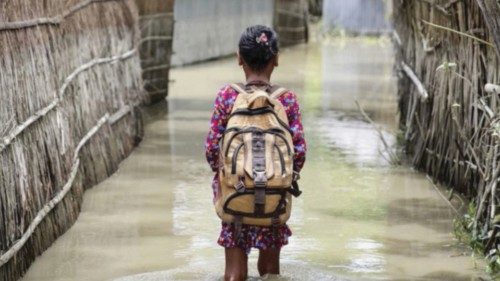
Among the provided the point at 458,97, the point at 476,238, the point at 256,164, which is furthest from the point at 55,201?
the point at 458,97

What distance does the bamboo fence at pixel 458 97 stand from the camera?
257 inches

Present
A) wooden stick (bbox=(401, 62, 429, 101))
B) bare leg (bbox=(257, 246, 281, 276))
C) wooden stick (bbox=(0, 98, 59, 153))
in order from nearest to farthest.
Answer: bare leg (bbox=(257, 246, 281, 276)) → wooden stick (bbox=(0, 98, 59, 153)) → wooden stick (bbox=(401, 62, 429, 101))

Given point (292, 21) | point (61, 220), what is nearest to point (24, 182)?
point (61, 220)

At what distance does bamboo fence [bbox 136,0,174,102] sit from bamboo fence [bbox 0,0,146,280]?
2.51 meters

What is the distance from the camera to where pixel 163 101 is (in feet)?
45.0

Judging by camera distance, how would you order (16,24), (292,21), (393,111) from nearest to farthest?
1. (16,24)
2. (393,111)
3. (292,21)

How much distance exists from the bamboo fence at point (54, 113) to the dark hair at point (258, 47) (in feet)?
4.93

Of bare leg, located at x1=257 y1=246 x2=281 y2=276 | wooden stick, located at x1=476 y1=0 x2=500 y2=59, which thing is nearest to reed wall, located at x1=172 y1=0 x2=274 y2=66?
wooden stick, located at x1=476 y1=0 x2=500 y2=59

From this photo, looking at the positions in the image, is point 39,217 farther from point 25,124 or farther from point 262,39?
point 262,39

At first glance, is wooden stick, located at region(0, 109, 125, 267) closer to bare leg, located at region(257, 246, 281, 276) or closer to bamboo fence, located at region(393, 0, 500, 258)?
bare leg, located at region(257, 246, 281, 276)

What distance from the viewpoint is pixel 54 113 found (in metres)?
7.23

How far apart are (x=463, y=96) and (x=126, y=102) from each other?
3.53 metres

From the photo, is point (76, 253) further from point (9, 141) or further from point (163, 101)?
point (163, 101)

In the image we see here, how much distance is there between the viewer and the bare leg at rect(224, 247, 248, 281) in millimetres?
5109
